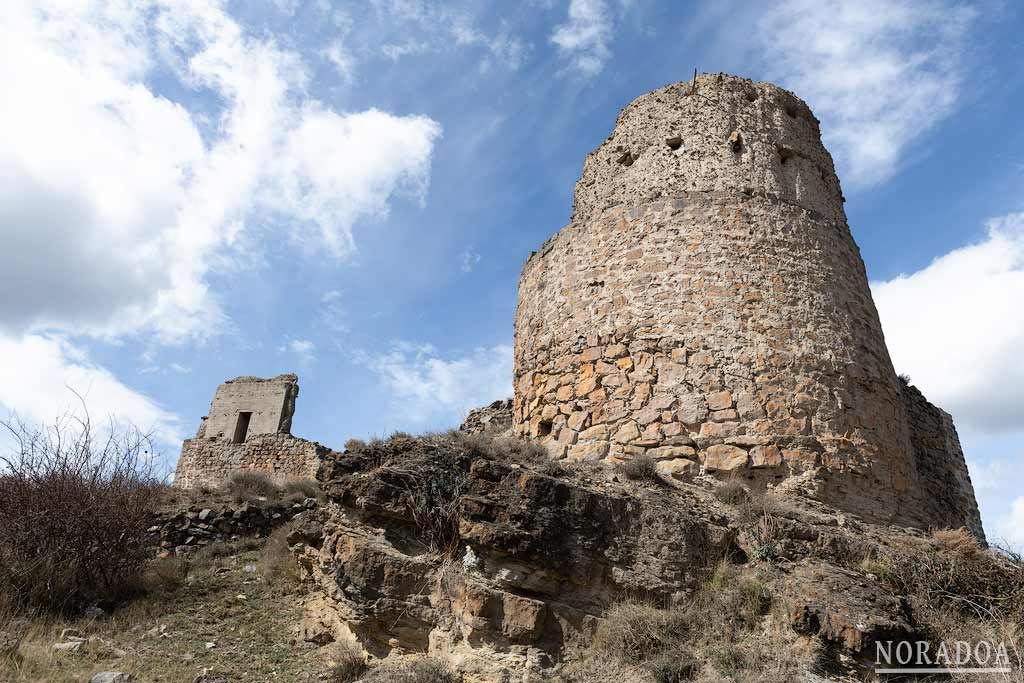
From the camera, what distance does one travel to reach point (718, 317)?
24.6 ft

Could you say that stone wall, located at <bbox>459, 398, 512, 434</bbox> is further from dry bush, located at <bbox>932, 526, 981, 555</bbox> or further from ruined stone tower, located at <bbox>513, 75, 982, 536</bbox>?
dry bush, located at <bbox>932, 526, 981, 555</bbox>

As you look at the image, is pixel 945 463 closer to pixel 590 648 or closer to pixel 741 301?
pixel 741 301

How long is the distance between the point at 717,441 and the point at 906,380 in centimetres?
660

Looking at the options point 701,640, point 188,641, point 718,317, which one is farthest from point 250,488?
point 701,640

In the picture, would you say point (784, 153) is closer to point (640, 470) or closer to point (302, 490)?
point (640, 470)

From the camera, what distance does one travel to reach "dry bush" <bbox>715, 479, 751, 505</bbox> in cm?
637

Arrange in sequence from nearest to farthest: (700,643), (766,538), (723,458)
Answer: (700,643) < (766,538) < (723,458)

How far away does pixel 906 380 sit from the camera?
11.7m

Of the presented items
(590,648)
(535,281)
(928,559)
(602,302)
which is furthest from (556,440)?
(928,559)

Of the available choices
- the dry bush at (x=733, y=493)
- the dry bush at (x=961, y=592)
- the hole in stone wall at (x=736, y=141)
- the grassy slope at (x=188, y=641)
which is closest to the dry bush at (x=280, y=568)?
the grassy slope at (x=188, y=641)

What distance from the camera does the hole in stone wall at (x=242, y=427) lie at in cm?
1901

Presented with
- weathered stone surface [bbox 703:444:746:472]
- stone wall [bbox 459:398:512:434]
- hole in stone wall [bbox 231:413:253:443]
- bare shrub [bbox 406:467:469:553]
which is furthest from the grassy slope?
hole in stone wall [bbox 231:413:253:443]

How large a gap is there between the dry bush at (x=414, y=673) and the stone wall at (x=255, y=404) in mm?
14668

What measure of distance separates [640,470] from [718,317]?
6.74 ft
